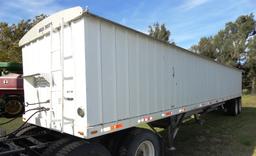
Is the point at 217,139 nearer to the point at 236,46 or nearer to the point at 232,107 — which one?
the point at 232,107

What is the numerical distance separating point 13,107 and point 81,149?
923 centimetres

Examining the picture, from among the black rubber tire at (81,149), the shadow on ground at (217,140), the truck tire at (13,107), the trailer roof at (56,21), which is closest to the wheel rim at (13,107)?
the truck tire at (13,107)

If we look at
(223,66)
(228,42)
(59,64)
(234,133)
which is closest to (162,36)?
(228,42)

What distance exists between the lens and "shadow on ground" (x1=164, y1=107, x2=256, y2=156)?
21.7 feet

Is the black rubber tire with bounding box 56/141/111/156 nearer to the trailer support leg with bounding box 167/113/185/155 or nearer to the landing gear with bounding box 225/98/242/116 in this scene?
the trailer support leg with bounding box 167/113/185/155

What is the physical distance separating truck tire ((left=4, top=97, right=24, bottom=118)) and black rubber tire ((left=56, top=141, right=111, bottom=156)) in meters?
8.81

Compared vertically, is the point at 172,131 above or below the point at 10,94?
below

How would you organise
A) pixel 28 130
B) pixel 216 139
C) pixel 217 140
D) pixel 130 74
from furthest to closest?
1. pixel 216 139
2. pixel 217 140
3. pixel 28 130
4. pixel 130 74

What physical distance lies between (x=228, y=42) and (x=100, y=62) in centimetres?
3710

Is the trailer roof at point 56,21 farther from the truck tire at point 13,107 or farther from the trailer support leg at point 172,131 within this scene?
the truck tire at point 13,107

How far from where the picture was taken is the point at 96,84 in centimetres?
364

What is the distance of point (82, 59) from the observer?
3.51m

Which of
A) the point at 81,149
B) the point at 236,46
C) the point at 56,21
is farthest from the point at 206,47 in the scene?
the point at 81,149

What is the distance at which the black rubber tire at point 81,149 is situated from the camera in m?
3.49
